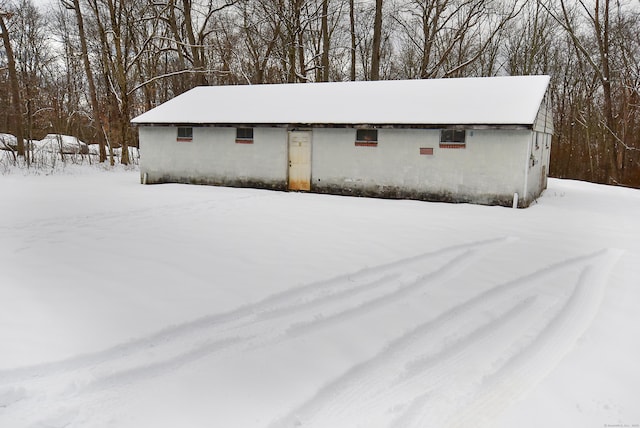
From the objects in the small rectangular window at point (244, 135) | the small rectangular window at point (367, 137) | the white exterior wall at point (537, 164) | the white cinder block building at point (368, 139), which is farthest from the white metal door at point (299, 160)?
the white exterior wall at point (537, 164)

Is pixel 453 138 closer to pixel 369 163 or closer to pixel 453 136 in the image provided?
pixel 453 136

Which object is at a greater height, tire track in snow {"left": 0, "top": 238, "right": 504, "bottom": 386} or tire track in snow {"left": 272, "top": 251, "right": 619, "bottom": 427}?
tire track in snow {"left": 0, "top": 238, "right": 504, "bottom": 386}

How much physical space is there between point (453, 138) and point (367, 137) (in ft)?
8.61

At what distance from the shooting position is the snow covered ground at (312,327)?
3129mm

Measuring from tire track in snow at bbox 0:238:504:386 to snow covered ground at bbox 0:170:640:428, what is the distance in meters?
0.02

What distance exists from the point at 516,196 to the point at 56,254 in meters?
10.8

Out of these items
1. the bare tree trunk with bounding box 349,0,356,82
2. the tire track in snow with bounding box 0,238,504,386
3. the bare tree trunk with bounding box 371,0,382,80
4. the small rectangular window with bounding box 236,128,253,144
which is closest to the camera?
the tire track in snow with bounding box 0,238,504,386

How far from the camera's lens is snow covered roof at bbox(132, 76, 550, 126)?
1260 centimetres

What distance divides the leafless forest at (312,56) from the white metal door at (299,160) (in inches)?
460

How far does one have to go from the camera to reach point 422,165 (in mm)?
13070

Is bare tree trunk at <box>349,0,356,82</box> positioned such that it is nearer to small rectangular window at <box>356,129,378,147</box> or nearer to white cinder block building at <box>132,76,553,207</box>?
white cinder block building at <box>132,76,553,207</box>

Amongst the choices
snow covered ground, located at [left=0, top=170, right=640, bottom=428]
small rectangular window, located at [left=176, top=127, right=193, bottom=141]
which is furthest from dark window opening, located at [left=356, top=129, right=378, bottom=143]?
small rectangular window, located at [left=176, top=127, right=193, bottom=141]

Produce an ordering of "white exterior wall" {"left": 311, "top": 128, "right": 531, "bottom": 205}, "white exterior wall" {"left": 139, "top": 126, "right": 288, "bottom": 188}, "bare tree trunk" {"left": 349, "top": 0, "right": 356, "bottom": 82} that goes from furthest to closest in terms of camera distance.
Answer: "bare tree trunk" {"left": 349, "top": 0, "right": 356, "bottom": 82} < "white exterior wall" {"left": 139, "top": 126, "right": 288, "bottom": 188} < "white exterior wall" {"left": 311, "top": 128, "right": 531, "bottom": 205}

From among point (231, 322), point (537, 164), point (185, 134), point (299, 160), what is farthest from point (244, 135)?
point (231, 322)
